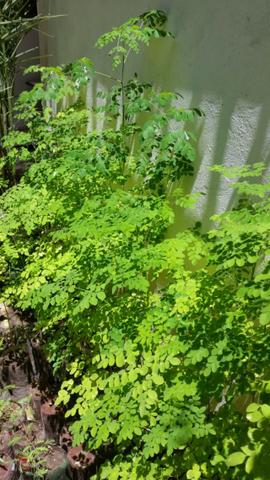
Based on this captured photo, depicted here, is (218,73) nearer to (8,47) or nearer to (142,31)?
(142,31)

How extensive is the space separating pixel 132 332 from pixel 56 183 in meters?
1.48

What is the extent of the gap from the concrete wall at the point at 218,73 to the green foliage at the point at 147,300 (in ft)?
0.50

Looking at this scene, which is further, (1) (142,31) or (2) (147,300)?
(1) (142,31)

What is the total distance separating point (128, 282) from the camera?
2064 millimetres

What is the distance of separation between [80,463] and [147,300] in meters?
1.25

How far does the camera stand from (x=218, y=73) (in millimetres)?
2400

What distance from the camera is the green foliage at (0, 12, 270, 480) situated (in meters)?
1.71

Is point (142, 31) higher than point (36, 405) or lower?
higher

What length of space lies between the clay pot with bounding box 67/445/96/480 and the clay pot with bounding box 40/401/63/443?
174 mm

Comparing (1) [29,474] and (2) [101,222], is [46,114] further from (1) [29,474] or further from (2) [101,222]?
(1) [29,474]

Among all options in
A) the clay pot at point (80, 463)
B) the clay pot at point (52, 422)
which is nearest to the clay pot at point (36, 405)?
the clay pot at point (52, 422)

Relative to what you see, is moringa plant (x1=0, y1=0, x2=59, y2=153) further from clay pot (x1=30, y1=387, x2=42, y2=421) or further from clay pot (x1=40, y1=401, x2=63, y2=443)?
clay pot (x1=40, y1=401, x2=63, y2=443)

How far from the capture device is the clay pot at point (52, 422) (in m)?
2.79

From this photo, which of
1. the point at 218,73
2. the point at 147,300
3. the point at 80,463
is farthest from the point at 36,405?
the point at 218,73
